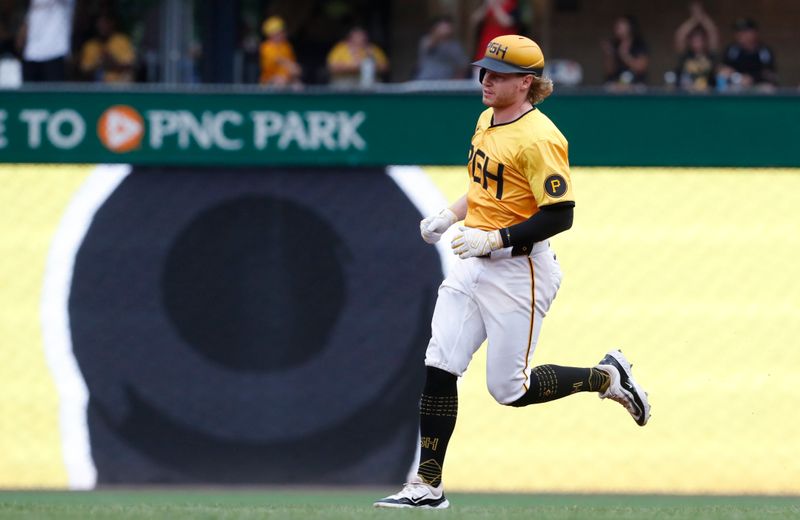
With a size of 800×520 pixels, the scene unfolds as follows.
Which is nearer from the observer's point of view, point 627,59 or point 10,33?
point 627,59

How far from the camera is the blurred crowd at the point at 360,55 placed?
11.3 meters

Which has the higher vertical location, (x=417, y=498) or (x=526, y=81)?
(x=526, y=81)

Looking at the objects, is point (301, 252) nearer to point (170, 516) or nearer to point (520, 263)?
point (520, 263)

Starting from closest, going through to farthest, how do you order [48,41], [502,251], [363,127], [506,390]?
1. [502,251]
2. [506,390]
3. [363,127]
4. [48,41]

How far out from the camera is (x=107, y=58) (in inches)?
502

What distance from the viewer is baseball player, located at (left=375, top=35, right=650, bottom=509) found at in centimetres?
557

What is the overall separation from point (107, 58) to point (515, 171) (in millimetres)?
7930

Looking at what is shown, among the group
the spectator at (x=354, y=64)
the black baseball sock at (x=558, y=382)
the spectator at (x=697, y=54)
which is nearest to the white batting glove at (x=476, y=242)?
the black baseball sock at (x=558, y=382)

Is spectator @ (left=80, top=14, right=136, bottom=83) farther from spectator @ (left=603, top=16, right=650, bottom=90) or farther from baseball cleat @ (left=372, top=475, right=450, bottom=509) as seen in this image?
baseball cleat @ (left=372, top=475, right=450, bottom=509)

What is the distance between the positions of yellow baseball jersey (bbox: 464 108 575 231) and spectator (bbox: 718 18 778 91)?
6.59 m

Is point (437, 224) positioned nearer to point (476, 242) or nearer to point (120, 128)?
point (476, 242)

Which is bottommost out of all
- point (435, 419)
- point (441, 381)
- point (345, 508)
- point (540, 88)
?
point (345, 508)

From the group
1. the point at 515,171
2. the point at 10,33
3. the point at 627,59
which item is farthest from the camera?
the point at 10,33

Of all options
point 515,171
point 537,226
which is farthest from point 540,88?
point 537,226
